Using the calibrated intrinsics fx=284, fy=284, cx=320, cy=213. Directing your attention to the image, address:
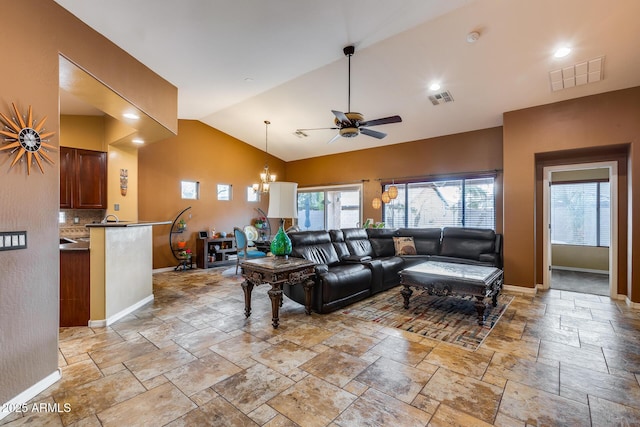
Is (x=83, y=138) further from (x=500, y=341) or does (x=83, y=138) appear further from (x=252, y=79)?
(x=500, y=341)

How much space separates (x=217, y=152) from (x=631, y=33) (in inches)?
300

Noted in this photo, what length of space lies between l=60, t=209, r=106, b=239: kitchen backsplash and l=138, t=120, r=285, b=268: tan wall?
0.76 m

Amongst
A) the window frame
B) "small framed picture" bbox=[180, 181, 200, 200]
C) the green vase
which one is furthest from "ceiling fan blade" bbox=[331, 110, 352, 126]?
"small framed picture" bbox=[180, 181, 200, 200]

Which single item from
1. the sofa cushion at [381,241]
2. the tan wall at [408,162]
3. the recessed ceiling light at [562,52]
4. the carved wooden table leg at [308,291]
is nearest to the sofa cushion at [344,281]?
the carved wooden table leg at [308,291]

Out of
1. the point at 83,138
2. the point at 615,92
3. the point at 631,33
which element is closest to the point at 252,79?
the point at 83,138

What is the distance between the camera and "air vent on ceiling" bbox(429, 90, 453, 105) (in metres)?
4.87

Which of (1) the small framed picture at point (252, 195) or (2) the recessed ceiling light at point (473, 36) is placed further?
(1) the small framed picture at point (252, 195)

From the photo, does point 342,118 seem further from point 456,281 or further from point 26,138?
point 26,138

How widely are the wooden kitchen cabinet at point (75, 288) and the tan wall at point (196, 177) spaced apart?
3.00 m

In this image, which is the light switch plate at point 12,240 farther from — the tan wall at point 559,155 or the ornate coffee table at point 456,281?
the tan wall at point 559,155

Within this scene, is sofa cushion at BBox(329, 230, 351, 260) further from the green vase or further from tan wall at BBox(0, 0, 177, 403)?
tan wall at BBox(0, 0, 177, 403)

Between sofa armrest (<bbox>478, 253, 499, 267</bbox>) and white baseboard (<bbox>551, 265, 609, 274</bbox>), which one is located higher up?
sofa armrest (<bbox>478, 253, 499, 267</bbox>)

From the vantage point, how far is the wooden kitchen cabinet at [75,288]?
3.28 m

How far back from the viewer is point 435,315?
12.1ft
